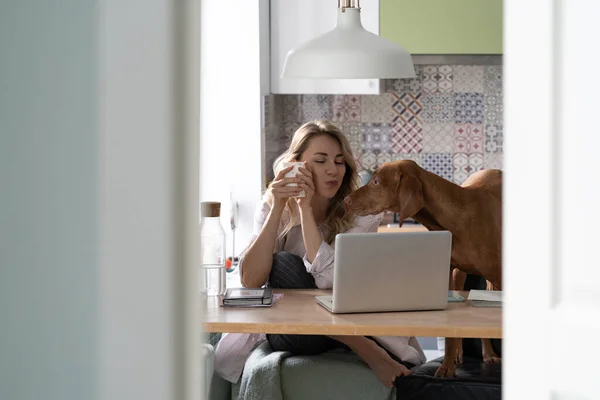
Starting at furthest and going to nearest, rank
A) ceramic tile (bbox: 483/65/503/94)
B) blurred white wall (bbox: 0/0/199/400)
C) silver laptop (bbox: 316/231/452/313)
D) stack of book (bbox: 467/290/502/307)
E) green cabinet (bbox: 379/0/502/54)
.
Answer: ceramic tile (bbox: 483/65/503/94), green cabinet (bbox: 379/0/502/54), stack of book (bbox: 467/290/502/307), silver laptop (bbox: 316/231/452/313), blurred white wall (bbox: 0/0/199/400)

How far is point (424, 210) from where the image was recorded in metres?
2.88

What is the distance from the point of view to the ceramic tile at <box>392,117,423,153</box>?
5.12 meters

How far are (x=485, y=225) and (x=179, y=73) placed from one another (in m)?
1.85

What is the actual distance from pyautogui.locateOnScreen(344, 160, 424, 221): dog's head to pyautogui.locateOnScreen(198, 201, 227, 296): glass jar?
41 cm

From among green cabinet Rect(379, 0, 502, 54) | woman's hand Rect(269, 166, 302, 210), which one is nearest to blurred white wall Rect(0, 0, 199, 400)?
woman's hand Rect(269, 166, 302, 210)

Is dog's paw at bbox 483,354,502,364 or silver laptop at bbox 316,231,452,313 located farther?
dog's paw at bbox 483,354,502,364

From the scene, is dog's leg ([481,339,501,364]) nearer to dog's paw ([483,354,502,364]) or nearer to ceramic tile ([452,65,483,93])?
dog's paw ([483,354,502,364])

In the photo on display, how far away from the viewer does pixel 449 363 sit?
2.79m

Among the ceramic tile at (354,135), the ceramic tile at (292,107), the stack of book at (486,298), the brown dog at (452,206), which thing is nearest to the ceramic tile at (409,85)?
the ceramic tile at (354,135)

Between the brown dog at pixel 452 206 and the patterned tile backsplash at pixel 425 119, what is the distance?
2.27 m

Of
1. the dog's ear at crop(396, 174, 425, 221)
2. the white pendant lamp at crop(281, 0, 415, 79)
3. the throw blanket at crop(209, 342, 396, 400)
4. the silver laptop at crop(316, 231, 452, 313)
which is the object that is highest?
the white pendant lamp at crop(281, 0, 415, 79)

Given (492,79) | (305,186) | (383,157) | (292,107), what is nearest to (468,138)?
(492,79)
